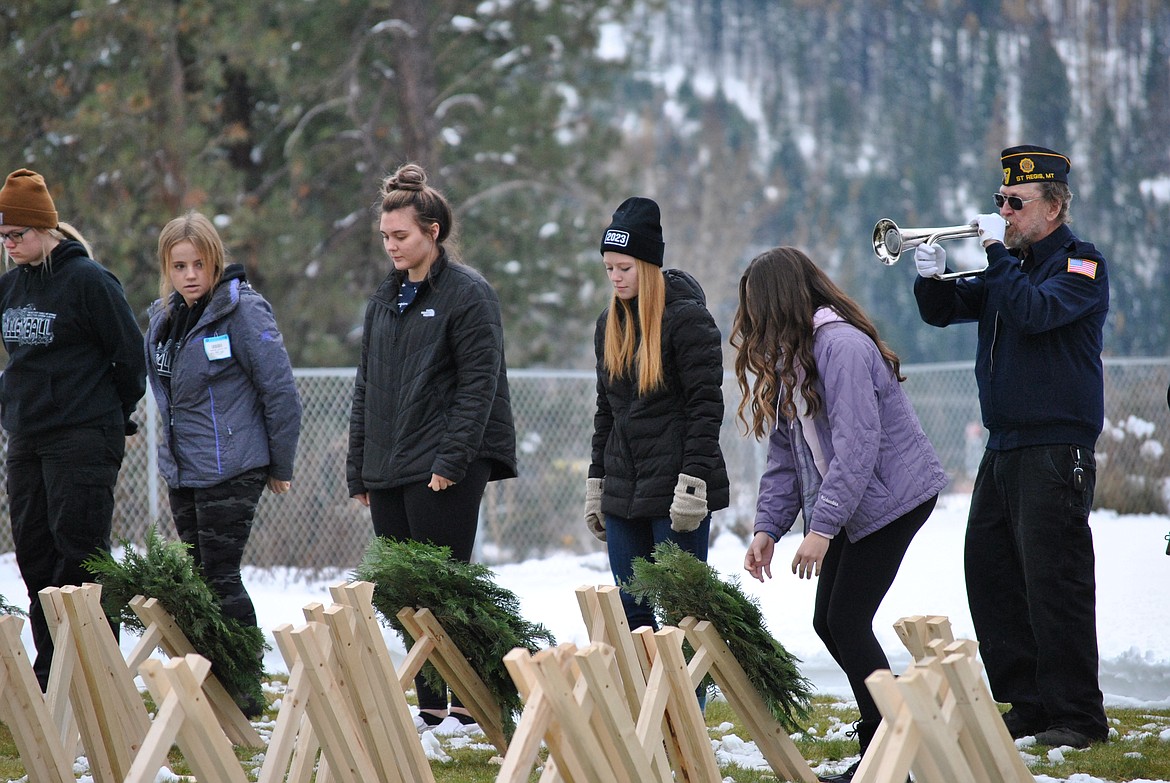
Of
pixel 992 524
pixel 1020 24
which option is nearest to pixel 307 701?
pixel 992 524

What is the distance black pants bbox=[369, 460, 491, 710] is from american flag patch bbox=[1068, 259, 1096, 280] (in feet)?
6.99

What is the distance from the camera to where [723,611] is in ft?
12.0

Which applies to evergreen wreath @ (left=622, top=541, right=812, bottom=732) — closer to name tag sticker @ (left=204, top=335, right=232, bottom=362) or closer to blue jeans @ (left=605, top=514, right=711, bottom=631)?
blue jeans @ (left=605, top=514, right=711, bottom=631)

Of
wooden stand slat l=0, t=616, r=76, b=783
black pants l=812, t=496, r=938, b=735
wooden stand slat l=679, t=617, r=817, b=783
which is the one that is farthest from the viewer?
black pants l=812, t=496, r=938, b=735

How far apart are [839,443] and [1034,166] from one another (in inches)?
55.8

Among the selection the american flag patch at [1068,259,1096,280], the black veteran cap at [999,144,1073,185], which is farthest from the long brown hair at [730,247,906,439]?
the black veteran cap at [999,144,1073,185]

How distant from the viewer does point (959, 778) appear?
2520 millimetres

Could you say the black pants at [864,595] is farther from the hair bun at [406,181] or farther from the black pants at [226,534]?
the black pants at [226,534]

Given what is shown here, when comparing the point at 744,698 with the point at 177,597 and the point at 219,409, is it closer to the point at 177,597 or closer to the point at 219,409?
the point at 177,597

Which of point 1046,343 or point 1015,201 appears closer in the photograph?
point 1046,343

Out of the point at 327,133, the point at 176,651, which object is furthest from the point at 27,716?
the point at 327,133

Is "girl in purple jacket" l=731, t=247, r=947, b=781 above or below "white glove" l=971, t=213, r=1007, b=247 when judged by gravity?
below

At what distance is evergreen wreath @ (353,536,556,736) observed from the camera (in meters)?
3.90

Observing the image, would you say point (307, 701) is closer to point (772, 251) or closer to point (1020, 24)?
point (772, 251)
